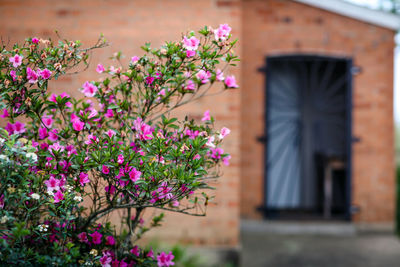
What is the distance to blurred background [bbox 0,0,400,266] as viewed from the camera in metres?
4.27

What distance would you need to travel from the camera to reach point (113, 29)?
4.33 metres

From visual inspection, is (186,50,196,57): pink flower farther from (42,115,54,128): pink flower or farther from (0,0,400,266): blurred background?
(0,0,400,266): blurred background

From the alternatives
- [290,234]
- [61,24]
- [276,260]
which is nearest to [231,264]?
[276,260]

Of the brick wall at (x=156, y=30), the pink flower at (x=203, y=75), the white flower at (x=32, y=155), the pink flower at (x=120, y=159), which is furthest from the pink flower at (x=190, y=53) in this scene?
the brick wall at (x=156, y=30)

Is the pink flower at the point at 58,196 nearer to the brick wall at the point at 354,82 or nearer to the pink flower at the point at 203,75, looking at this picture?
the pink flower at the point at 203,75

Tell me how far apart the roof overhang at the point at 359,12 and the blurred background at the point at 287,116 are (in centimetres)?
1

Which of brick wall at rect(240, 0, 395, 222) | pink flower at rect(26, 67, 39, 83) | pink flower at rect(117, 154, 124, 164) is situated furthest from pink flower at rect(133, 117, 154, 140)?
brick wall at rect(240, 0, 395, 222)

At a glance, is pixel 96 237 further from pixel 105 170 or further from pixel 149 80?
pixel 149 80

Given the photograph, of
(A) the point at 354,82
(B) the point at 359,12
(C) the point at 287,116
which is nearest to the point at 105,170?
(A) the point at 354,82

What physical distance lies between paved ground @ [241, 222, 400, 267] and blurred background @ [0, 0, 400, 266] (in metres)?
0.02

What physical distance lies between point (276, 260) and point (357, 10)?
3570 mm

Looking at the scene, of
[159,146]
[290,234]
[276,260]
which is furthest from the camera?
[290,234]

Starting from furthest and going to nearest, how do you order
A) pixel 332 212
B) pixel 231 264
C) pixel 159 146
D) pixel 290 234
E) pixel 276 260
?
pixel 332 212 < pixel 290 234 < pixel 276 260 < pixel 231 264 < pixel 159 146

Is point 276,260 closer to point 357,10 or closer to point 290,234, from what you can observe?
point 290,234
